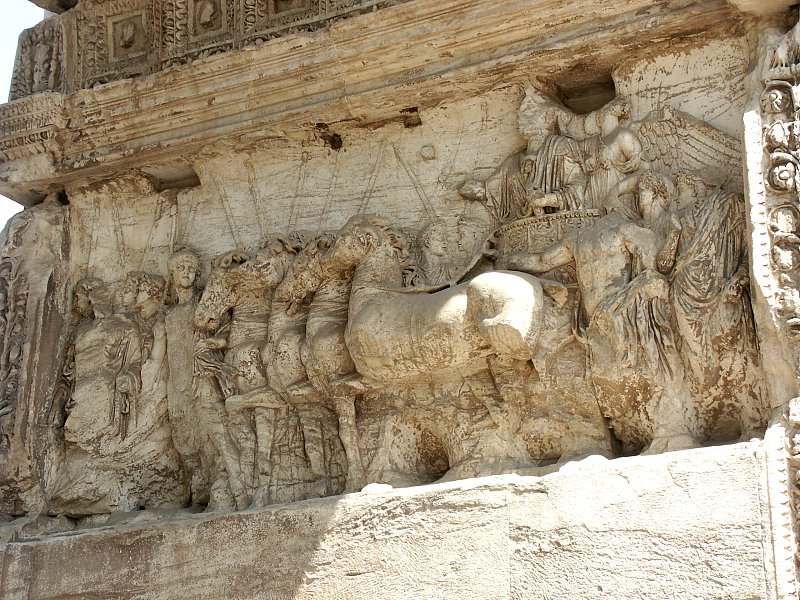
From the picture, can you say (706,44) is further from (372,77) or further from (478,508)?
(478,508)

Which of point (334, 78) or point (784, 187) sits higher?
point (334, 78)

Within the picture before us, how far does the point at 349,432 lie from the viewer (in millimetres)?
6207

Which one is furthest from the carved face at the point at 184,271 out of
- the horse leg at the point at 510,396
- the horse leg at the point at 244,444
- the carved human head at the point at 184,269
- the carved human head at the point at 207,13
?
the horse leg at the point at 510,396

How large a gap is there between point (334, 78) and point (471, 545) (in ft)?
8.80

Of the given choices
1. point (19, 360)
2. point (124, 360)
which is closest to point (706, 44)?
point (124, 360)

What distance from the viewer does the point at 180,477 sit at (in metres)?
6.86

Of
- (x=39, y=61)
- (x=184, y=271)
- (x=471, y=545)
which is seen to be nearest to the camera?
(x=471, y=545)

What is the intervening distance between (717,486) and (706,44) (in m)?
2.28

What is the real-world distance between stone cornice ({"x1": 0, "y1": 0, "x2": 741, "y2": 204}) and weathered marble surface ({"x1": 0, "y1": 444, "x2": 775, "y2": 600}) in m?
2.15

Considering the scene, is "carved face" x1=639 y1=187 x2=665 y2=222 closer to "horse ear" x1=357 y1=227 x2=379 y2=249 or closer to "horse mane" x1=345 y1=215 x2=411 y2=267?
"horse mane" x1=345 y1=215 x2=411 y2=267

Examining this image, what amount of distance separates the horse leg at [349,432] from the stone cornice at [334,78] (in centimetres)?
164

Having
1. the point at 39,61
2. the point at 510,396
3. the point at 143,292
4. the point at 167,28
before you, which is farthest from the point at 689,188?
the point at 39,61

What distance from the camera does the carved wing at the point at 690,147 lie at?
5879mm

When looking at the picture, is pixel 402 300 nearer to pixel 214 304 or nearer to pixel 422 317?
pixel 422 317
